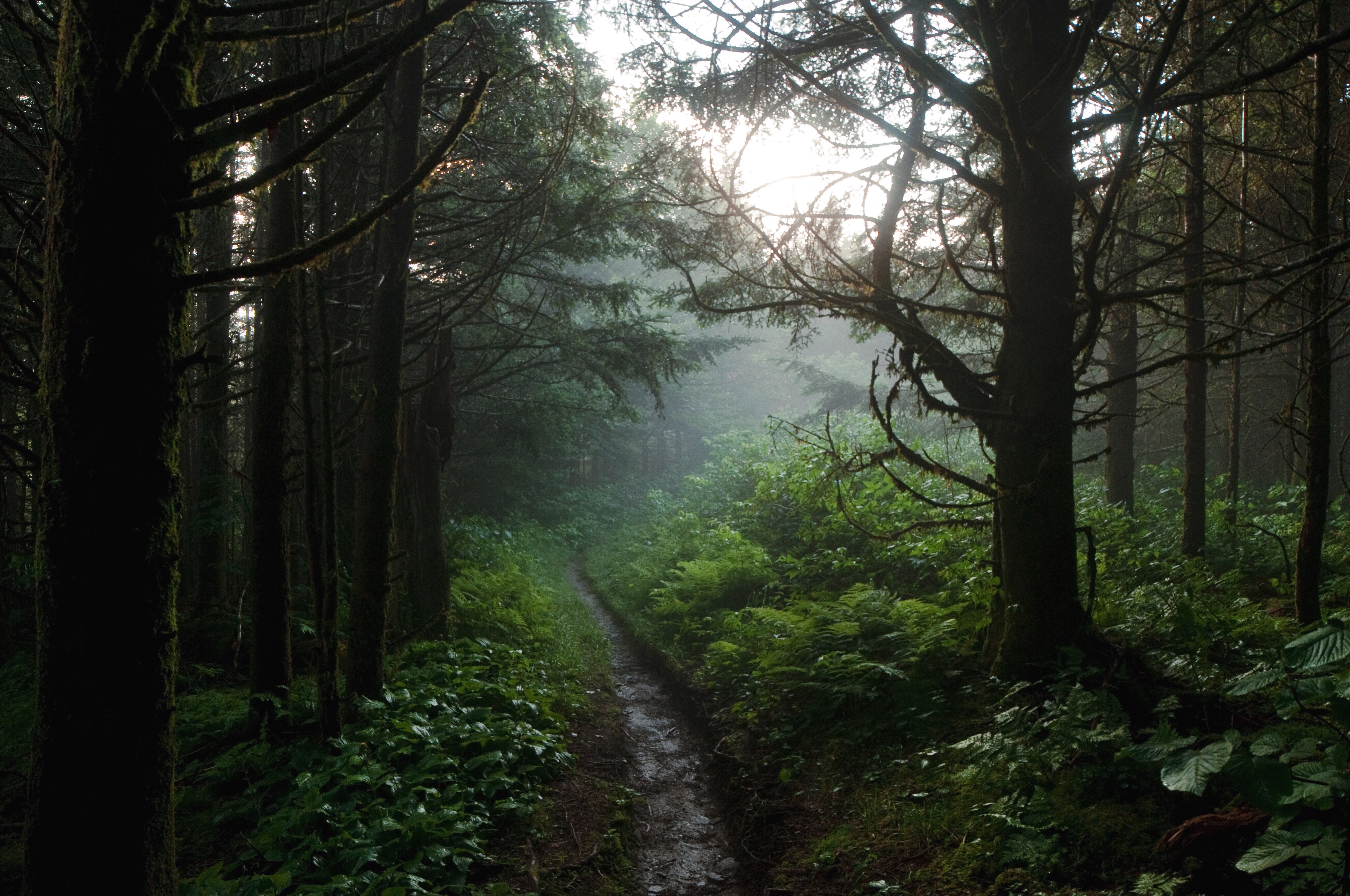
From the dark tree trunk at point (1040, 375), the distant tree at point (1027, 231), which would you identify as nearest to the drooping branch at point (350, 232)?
the distant tree at point (1027, 231)

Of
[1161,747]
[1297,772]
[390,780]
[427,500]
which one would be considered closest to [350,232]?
[390,780]

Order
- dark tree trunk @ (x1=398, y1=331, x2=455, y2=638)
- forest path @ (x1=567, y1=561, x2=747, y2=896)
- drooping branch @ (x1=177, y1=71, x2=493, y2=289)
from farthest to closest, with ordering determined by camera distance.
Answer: dark tree trunk @ (x1=398, y1=331, x2=455, y2=638), forest path @ (x1=567, y1=561, x2=747, y2=896), drooping branch @ (x1=177, y1=71, x2=493, y2=289)

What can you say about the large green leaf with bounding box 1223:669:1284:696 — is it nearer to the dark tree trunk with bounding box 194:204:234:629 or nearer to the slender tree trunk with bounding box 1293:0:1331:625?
the slender tree trunk with bounding box 1293:0:1331:625

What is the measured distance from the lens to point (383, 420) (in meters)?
6.15

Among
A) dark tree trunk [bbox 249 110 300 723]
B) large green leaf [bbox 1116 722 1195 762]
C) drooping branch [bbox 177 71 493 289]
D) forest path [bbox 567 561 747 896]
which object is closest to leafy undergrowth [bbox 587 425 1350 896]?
large green leaf [bbox 1116 722 1195 762]

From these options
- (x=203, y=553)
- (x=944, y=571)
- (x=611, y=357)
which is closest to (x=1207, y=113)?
(x=944, y=571)

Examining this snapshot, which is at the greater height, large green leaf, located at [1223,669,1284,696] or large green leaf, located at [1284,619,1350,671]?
large green leaf, located at [1284,619,1350,671]

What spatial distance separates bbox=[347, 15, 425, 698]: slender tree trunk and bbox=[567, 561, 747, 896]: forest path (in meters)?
2.41

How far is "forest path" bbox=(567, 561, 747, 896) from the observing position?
15.3 ft

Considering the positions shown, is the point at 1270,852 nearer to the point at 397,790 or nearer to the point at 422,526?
the point at 397,790

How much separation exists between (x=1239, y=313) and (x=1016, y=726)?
18.4 feet

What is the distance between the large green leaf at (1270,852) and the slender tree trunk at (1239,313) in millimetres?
2739

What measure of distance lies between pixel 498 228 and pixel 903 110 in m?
4.17

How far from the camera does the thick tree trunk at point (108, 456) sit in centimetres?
202
